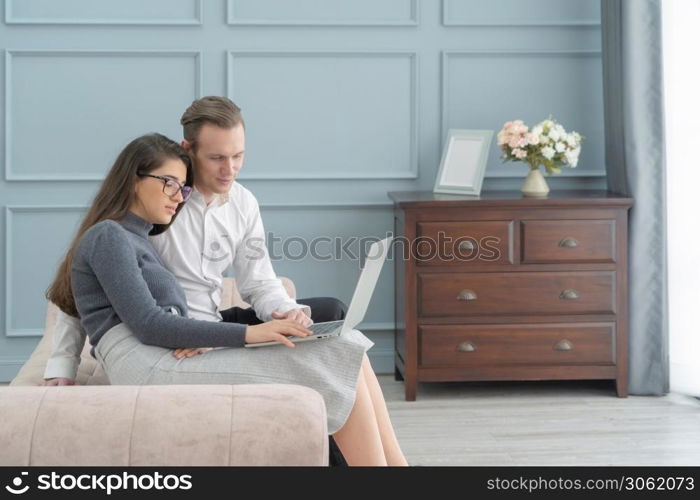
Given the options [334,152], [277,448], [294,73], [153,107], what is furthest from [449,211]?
[277,448]

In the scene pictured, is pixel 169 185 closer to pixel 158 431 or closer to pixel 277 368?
pixel 277 368

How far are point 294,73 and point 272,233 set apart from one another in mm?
676

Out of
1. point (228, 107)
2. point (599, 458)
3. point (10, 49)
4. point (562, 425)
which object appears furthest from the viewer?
point (10, 49)

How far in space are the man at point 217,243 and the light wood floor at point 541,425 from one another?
767 millimetres

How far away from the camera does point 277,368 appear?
1.98m

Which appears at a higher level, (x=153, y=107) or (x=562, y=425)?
(x=153, y=107)

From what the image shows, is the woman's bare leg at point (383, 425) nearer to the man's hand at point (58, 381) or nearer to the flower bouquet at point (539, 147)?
the man's hand at point (58, 381)

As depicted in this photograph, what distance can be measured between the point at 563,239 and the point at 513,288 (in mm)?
269

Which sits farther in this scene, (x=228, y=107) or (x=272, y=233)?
(x=272, y=233)

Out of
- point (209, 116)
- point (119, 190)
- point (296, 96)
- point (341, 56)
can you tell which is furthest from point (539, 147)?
point (119, 190)

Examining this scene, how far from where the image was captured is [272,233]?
4.20 metres

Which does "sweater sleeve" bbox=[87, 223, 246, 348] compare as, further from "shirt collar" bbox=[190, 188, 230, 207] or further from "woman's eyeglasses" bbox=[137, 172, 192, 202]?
"shirt collar" bbox=[190, 188, 230, 207]

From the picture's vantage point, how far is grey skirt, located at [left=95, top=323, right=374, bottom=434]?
1959 millimetres
